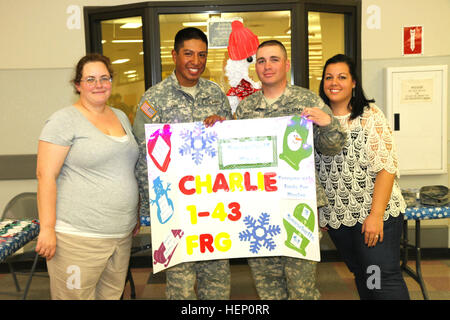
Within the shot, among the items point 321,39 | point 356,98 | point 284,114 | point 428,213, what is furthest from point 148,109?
point 321,39

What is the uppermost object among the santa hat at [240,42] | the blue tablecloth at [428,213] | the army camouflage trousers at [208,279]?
the santa hat at [240,42]

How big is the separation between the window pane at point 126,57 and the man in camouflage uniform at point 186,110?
1744 millimetres

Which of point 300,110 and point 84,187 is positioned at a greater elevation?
point 300,110

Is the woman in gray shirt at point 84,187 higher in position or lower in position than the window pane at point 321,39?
lower

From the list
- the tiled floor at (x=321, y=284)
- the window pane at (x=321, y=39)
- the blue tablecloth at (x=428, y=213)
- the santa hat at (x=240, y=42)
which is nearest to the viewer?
the blue tablecloth at (x=428, y=213)

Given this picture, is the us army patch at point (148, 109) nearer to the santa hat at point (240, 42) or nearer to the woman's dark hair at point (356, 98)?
the woman's dark hair at point (356, 98)

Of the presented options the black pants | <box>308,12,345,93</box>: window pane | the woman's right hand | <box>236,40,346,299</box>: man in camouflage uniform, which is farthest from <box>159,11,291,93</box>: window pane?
the woman's right hand

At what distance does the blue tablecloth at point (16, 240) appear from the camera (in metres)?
2.60

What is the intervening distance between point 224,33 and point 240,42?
18cm

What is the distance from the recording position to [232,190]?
2.38 metres

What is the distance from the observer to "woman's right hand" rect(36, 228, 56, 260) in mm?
2037

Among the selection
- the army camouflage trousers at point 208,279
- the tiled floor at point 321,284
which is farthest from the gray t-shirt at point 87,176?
the tiled floor at point 321,284

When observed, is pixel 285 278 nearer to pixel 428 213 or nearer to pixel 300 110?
pixel 300 110

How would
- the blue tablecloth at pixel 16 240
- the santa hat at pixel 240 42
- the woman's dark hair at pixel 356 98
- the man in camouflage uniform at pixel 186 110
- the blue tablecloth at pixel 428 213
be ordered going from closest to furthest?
1. the woman's dark hair at pixel 356 98
2. the man in camouflage uniform at pixel 186 110
3. the blue tablecloth at pixel 16 240
4. the blue tablecloth at pixel 428 213
5. the santa hat at pixel 240 42
